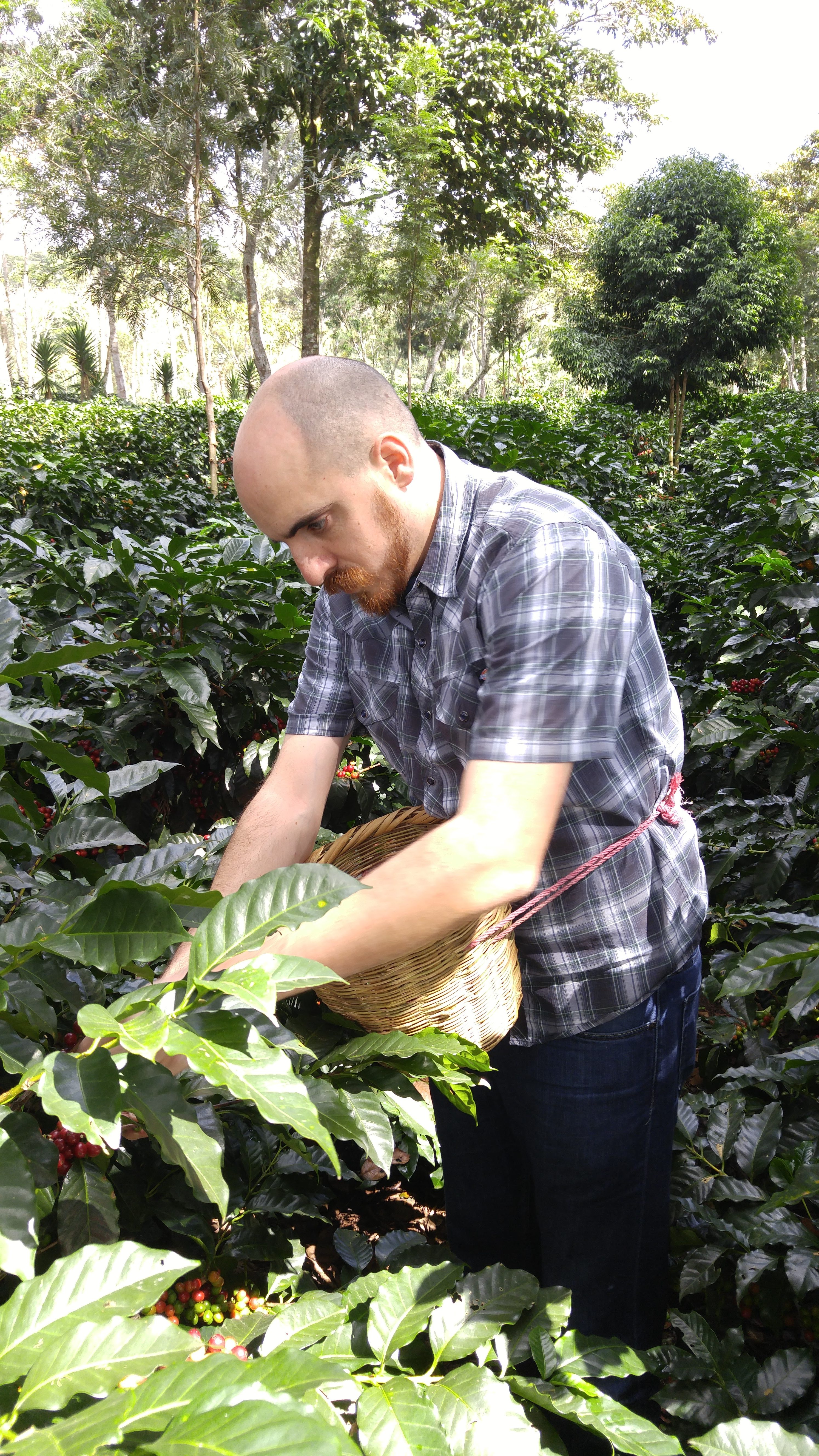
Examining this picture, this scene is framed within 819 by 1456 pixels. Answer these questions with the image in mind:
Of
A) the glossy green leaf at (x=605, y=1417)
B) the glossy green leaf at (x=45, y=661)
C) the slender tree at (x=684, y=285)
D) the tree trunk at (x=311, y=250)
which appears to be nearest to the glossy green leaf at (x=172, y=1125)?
the glossy green leaf at (x=605, y=1417)

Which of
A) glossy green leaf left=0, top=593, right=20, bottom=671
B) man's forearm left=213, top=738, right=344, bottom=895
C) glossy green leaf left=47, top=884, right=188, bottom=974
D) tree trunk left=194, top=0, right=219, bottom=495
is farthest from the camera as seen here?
tree trunk left=194, top=0, right=219, bottom=495

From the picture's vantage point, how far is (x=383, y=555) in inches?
61.1

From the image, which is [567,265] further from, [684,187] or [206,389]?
[206,389]

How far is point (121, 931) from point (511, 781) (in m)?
0.57

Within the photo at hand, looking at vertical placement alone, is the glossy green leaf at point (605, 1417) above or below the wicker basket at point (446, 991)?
below

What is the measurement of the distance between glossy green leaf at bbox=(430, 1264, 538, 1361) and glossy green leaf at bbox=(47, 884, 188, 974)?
0.58 meters

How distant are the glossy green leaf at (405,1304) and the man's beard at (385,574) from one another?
99 centimetres

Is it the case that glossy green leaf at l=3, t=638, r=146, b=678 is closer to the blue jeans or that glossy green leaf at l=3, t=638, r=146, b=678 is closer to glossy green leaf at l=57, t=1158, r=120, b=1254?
glossy green leaf at l=57, t=1158, r=120, b=1254

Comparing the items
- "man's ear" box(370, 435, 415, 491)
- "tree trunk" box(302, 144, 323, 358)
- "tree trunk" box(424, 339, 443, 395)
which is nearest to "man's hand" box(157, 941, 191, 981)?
"man's ear" box(370, 435, 415, 491)

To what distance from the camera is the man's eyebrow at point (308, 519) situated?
4.86ft

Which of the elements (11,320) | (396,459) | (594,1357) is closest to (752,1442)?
(594,1357)

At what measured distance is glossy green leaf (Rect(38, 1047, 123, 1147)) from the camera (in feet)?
2.44

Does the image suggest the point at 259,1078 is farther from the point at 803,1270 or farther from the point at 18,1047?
the point at 803,1270

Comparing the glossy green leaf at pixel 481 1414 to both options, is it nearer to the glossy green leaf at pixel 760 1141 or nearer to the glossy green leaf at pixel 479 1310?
the glossy green leaf at pixel 479 1310
